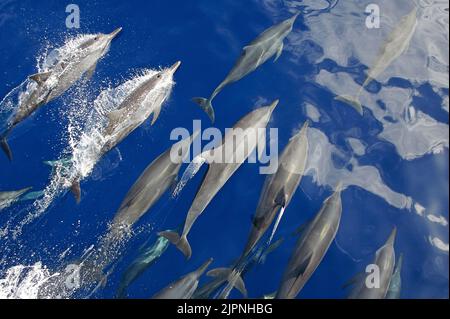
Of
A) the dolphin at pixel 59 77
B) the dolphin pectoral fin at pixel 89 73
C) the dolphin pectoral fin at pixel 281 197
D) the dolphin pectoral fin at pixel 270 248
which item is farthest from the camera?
the dolphin pectoral fin at pixel 89 73

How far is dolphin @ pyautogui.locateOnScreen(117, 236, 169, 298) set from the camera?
29.4 feet

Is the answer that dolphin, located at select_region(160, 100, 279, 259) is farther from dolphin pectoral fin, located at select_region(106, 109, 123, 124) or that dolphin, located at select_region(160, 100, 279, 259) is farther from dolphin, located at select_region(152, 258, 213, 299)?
dolphin pectoral fin, located at select_region(106, 109, 123, 124)

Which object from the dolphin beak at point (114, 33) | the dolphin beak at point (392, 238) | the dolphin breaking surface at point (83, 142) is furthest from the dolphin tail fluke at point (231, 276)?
the dolphin beak at point (114, 33)

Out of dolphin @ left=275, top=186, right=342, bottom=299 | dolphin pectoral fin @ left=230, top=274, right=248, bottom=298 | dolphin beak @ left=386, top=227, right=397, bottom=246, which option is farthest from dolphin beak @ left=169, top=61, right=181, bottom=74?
dolphin beak @ left=386, top=227, right=397, bottom=246

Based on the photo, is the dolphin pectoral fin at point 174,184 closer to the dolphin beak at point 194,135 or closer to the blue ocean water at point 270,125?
the blue ocean water at point 270,125

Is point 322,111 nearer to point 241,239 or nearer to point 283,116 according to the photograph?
point 283,116

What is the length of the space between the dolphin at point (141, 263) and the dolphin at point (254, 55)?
7.95 feet

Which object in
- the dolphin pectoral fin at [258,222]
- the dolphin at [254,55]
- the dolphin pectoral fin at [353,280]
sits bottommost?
the dolphin pectoral fin at [353,280]

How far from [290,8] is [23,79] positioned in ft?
17.7

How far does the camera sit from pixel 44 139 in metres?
10.6

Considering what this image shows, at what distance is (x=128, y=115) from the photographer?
9547 mm

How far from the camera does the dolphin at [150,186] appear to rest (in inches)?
346

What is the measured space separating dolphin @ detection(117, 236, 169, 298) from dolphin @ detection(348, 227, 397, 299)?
2.97 metres
